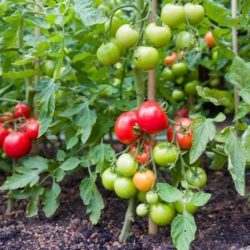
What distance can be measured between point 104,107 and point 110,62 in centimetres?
42

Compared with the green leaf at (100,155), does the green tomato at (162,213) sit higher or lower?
lower

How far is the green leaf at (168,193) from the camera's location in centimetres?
139

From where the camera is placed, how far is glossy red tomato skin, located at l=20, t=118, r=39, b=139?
68.3 inches

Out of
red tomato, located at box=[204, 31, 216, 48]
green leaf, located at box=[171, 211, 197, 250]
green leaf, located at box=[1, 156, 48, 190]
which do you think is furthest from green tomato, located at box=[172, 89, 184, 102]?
green leaf, located at box=[171, 211, 197, 250]

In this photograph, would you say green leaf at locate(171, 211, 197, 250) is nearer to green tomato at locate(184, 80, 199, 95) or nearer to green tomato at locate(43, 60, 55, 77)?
green tomato at locate(43, 60, 55, 77)

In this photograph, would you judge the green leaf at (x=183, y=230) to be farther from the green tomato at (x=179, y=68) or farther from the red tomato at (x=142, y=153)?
the green tomato at (x=179, y=68)

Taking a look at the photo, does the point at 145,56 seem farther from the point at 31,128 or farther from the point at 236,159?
the point at 31,128

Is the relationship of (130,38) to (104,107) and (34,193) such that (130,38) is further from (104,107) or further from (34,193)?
(34,193)

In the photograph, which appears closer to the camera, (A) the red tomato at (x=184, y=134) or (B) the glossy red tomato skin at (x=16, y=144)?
(A) the red tomato at (x=184, y=134)

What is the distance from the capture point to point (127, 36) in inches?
53.8

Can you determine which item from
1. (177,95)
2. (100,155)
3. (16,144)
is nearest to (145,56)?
(100,155)

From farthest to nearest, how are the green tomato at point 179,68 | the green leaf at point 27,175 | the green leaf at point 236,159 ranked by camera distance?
the green tomato at point 179,68 → the green leaf at point 27,175 → the green leaf at point 236,159

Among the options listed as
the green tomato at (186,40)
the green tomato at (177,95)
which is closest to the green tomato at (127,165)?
the green tomato at (186,40)

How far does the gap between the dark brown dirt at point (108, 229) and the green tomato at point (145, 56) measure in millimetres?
550
